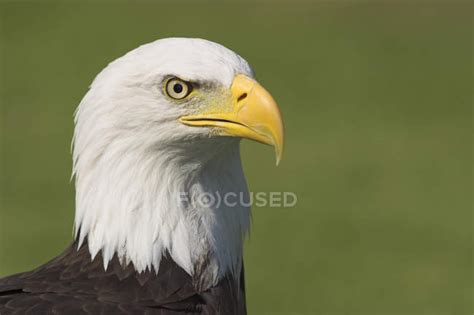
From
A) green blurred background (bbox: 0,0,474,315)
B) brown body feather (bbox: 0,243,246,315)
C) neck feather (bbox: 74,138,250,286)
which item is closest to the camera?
brown body feather (bbox: 0,243,246,315)

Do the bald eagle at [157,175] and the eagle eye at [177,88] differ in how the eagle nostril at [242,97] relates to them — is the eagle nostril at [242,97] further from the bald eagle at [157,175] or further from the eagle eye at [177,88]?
the eagle eye at [177,88]

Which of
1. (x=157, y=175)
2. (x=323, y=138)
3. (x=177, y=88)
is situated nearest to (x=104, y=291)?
(x=157, y=175)

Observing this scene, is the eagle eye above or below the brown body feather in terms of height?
above

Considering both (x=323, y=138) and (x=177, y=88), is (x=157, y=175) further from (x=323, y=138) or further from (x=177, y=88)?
(x=323, y=138)

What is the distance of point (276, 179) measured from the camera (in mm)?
14203

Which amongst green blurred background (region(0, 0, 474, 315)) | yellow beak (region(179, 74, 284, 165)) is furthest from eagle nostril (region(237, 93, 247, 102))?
green blurred background (region(0, 0, 474, 315))

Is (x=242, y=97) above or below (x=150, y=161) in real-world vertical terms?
above

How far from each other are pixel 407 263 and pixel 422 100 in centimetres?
733

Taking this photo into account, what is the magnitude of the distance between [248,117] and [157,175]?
55cm

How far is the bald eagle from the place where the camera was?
15.8 feet

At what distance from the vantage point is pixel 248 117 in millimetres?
4820

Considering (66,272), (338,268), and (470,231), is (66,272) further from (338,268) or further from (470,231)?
(470,231)

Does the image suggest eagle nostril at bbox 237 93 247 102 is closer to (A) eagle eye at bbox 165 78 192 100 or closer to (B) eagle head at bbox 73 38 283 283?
(B) eagle head at bbox 73 38 283 283

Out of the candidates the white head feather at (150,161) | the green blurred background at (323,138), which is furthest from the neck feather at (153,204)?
the green blurred background at (323,138)
